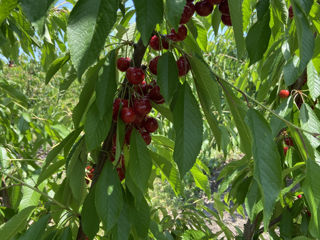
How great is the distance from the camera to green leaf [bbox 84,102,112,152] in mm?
601

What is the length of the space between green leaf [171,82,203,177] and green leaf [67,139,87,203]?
9.0 inches

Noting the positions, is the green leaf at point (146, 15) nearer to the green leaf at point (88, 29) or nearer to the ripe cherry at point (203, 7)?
the green leaf at point (88, 29)

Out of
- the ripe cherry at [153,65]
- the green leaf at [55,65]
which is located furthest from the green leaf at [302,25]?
the green leaf at [55,65]

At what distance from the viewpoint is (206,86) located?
1.93 feet

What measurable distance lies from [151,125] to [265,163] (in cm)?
31

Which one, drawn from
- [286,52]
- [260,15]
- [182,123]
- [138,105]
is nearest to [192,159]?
[182,123]

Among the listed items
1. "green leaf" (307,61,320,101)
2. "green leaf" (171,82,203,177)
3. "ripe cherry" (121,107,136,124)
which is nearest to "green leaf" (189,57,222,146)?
"green leaf" (171,82,203,177)

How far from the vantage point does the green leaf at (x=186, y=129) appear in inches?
22.0

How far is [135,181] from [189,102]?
7.1 inches

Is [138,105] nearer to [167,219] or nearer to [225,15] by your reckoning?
[225,15]

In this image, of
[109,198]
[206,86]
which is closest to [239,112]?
[206,86]

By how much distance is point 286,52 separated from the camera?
3.71ft

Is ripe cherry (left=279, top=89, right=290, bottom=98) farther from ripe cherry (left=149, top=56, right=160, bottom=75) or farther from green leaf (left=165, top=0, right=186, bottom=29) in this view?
green leaf (left=165, top=0, right=186, bottom=29)

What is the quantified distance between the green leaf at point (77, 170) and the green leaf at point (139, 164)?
118mm
